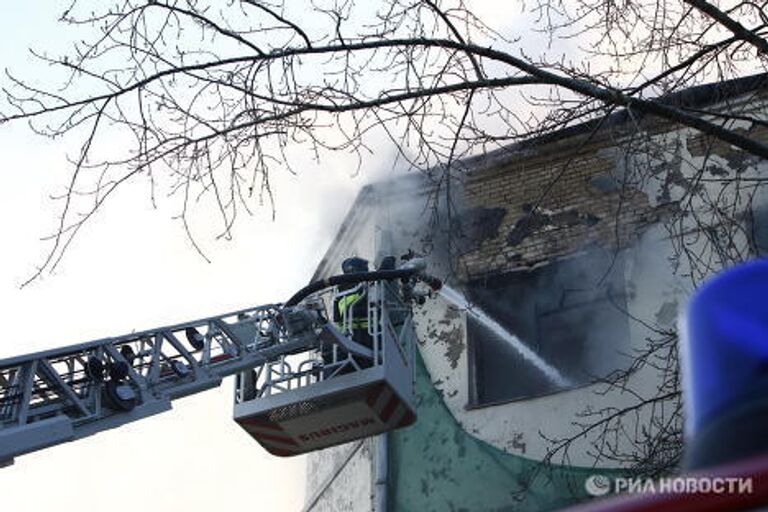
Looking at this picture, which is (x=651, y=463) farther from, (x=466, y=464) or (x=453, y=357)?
(x=453, y=357)

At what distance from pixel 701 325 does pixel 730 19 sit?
3945 mm

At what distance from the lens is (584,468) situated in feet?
27.5

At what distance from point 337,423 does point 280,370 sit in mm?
545

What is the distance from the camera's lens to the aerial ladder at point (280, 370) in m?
6.63

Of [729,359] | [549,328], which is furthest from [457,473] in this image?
[729,359]

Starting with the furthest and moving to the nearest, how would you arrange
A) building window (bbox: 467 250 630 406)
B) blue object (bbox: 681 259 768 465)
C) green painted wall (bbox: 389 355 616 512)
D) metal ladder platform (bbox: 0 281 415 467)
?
building window (bbox: 467 250 630 406) → green painted wall (bbox: 389 355 616 512) → metal ladder platform (bbox: 0 281 415 467) → blue object (bbox: 681 259 768 465)

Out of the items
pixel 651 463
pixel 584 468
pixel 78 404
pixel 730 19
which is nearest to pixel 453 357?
pixel 584 468

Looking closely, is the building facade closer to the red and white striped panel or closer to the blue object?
the red and white striped panel

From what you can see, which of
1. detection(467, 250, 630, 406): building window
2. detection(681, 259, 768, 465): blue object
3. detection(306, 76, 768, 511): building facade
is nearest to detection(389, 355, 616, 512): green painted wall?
detection(306, 76, 768, 511): building facade

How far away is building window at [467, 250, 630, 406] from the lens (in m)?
9.05

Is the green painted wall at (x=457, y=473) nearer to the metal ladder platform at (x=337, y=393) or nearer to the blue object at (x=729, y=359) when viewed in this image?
the metal ladder platform at (x=337, y=393)

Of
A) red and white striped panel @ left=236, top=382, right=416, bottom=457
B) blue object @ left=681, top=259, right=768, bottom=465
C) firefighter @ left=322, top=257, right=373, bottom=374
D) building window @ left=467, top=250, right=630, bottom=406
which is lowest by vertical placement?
blue object @ left=681, top=259, right=768, bottom=465

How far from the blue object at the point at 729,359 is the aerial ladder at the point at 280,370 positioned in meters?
5.29

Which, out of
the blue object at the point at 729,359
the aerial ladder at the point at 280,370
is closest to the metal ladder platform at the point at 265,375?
the aerial ladder at the point at 280,370
